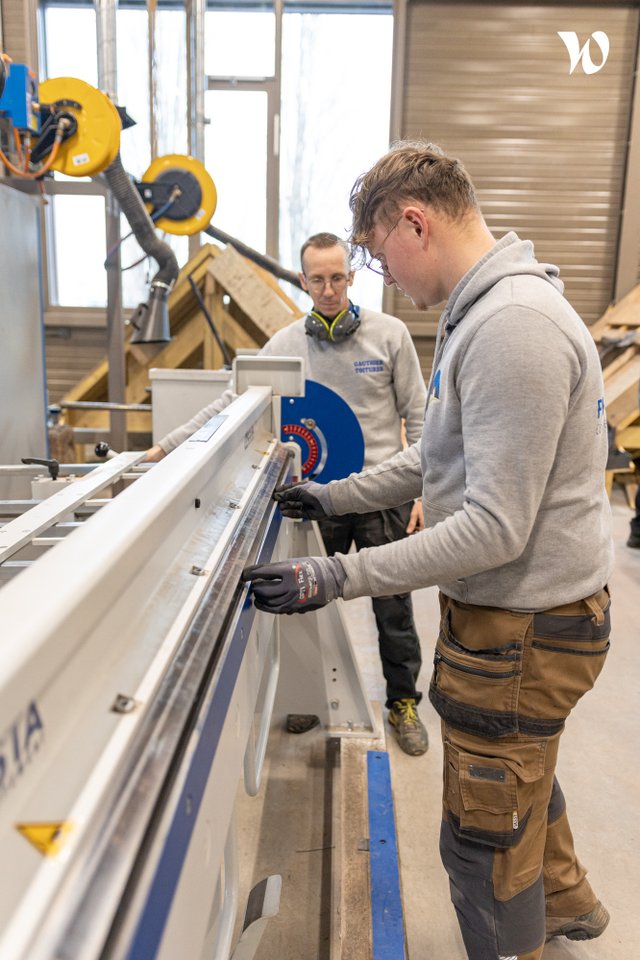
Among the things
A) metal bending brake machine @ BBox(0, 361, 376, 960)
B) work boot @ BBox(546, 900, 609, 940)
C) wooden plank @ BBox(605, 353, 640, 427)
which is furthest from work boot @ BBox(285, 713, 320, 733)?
wooden plank @ BBox(605, 353, 640, 427)

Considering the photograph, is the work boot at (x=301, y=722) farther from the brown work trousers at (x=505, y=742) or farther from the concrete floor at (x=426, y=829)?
the brown work trousers at (x=505, y=742)

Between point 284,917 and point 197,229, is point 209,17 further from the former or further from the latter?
point 284,917

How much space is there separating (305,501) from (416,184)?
71 centimetres

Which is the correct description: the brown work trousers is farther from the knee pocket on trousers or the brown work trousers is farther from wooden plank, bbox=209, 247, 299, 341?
wooden plank, bbox=209, 247, 299, 341

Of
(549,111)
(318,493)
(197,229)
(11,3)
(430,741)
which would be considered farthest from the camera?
(549,111)

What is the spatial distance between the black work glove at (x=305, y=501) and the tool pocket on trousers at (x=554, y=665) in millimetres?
586

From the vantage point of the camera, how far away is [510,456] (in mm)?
942

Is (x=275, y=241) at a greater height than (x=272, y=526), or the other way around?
(x=275, y=241)

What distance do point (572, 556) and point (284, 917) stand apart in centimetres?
109

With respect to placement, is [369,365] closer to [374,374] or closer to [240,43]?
[374,374]

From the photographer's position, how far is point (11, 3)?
5395 millimetres

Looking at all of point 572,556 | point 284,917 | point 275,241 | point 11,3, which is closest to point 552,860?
point 284,917

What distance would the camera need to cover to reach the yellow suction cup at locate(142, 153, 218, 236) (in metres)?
3.65

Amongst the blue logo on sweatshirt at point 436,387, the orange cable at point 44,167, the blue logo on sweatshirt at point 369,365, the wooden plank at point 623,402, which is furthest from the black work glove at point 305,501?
the wooden plank at point 623,402
